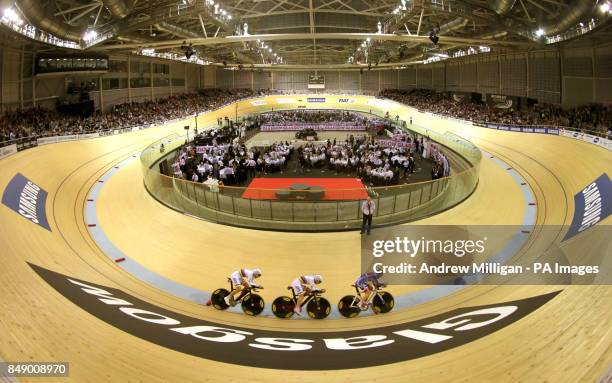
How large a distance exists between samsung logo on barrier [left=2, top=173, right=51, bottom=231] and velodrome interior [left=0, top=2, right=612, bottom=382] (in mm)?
284

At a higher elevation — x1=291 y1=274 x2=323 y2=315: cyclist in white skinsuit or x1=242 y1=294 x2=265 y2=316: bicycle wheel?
x1=291 y1=274 x2=323 y2=315: cyclist in white skinsuit

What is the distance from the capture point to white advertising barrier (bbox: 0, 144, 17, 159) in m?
14.3

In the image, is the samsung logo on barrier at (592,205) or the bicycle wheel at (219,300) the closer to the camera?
the bicycle wheel at (219,300)

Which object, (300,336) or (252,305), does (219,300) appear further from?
(300,336)

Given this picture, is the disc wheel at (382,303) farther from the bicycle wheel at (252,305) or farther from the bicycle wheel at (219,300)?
the bicycle wheel at (219,300)

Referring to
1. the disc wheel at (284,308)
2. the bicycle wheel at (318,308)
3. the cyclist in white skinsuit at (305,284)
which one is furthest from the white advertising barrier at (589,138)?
the disc wheel at (284,308)

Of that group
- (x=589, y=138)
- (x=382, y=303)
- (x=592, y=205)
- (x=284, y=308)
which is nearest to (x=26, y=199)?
(x=284, y=308)

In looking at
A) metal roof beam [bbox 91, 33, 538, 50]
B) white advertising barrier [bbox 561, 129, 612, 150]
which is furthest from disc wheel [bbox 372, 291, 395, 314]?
metal roof beam [bbox 91, 33, 538, 50]

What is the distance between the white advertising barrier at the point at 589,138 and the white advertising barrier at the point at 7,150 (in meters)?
22.2

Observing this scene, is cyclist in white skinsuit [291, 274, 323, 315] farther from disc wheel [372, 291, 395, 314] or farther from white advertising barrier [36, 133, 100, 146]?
white advertising barrier [36, 133, 100, 146]

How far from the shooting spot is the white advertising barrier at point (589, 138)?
1470 cm

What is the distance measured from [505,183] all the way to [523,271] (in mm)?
7996

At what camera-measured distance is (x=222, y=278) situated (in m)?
8.41

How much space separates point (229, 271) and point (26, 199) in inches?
282
